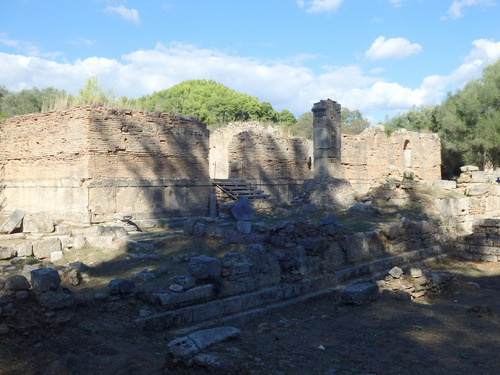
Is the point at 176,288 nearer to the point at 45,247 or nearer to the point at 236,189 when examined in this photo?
the point at 45,247

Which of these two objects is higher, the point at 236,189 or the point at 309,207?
the point at 236,189

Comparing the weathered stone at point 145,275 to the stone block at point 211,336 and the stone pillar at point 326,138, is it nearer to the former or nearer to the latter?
the stone block at point 211,336

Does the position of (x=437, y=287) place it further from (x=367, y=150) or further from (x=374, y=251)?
(x=367, y=150)

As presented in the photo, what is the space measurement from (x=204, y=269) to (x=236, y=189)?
9716mm

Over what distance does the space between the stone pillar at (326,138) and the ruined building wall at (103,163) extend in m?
4.68

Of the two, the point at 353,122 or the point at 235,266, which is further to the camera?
the point at 353,122

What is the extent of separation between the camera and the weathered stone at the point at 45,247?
27.3ft

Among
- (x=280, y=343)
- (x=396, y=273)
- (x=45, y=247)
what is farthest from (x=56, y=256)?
(x=396, y=273)

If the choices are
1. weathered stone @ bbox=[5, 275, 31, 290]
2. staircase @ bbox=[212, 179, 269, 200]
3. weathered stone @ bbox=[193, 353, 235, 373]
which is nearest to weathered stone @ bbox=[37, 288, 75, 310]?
weathered stone @ bbox=[5, 275, 31, 290]

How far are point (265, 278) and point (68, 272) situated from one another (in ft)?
9.77

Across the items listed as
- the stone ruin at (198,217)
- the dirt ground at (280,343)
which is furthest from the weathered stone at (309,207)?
the dirt ground at (280,343)

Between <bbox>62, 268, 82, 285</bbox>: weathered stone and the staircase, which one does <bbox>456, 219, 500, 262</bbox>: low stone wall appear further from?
<bbox>62, 268, 82, 285</bbox>: weathered stone

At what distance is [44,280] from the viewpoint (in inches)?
209

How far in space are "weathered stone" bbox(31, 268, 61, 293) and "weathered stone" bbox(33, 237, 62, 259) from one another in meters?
3.26
